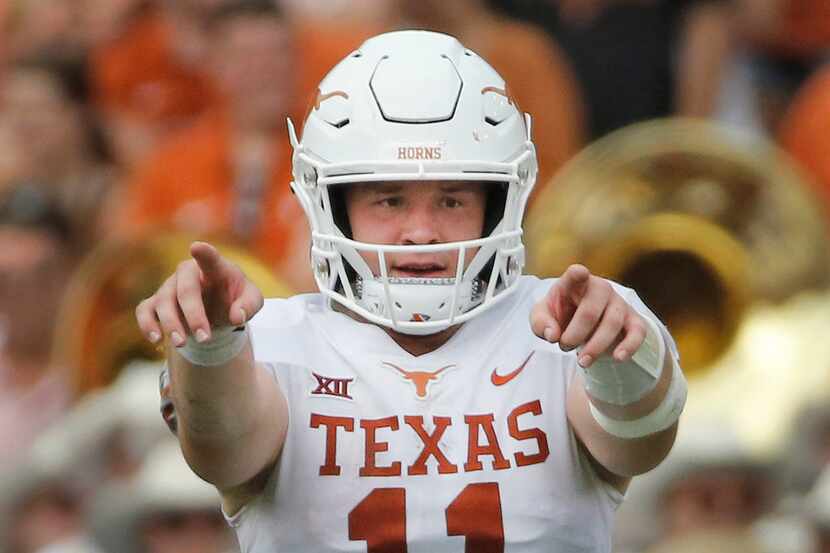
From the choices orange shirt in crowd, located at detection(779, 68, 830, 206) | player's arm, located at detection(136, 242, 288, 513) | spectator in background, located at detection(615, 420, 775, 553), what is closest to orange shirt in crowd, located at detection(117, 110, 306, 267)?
spectator in background, located at detection(615, 420, 775, 553)

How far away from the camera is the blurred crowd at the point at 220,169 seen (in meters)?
7.28

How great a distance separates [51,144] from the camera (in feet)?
29.6

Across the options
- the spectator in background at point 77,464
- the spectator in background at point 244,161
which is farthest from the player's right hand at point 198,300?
the spectator in background at point 77,464

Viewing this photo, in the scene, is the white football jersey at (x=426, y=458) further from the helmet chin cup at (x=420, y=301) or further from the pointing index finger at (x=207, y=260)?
the pointing index finger at (x=207, y=260)

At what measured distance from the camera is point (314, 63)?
830 cm

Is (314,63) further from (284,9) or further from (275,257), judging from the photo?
(275,257)

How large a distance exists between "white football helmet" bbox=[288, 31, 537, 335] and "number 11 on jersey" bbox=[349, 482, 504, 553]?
0.34 m

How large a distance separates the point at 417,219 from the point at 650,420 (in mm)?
604

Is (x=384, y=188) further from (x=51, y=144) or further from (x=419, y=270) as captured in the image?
(x=51, y=144)

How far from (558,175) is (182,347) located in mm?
4127

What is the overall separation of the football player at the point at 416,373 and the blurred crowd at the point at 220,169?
8.63 ft

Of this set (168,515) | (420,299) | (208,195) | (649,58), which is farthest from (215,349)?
(649,58)

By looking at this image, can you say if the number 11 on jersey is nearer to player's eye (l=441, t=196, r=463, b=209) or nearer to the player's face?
the player's face

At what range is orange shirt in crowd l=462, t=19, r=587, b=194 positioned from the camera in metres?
8.21
